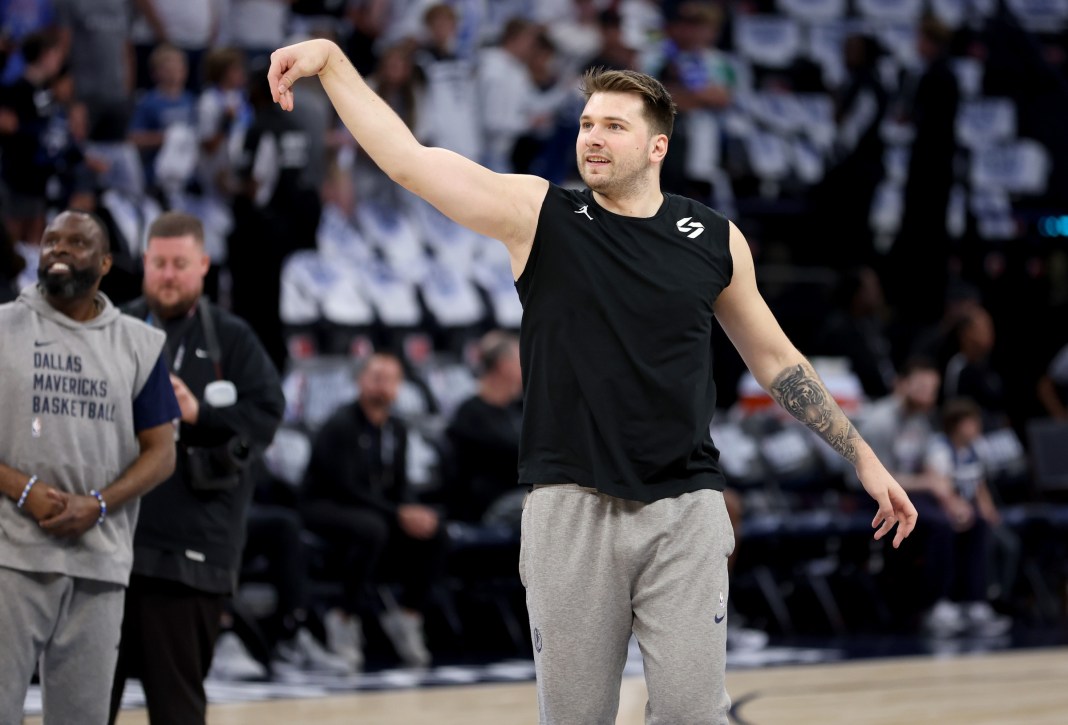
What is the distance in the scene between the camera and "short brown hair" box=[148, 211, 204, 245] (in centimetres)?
548

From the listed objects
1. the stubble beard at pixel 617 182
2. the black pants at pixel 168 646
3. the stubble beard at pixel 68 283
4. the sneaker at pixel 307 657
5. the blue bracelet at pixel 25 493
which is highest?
the stubble beard at pixel 617 182

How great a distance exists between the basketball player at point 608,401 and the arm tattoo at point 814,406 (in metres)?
0.22

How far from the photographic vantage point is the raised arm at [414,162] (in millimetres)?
4000

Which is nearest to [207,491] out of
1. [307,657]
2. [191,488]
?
[191,488]

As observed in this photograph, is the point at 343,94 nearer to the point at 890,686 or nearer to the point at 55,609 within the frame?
the point at 55,609

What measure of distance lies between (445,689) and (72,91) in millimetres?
4715

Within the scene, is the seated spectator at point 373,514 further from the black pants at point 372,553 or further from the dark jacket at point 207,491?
the dark jacket at point 207,491

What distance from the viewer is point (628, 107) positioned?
4105 millimetres

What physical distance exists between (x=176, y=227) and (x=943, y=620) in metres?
7.58

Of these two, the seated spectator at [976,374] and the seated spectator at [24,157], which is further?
the seated spectator at [976,374]

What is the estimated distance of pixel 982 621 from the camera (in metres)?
11.7

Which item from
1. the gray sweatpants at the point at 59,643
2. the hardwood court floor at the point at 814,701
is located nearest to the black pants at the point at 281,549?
the hardwood court floor at the point at 814,701

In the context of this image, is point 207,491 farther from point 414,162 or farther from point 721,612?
point 721,612

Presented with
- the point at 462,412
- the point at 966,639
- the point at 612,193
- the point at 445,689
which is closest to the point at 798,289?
the point at 966,639
